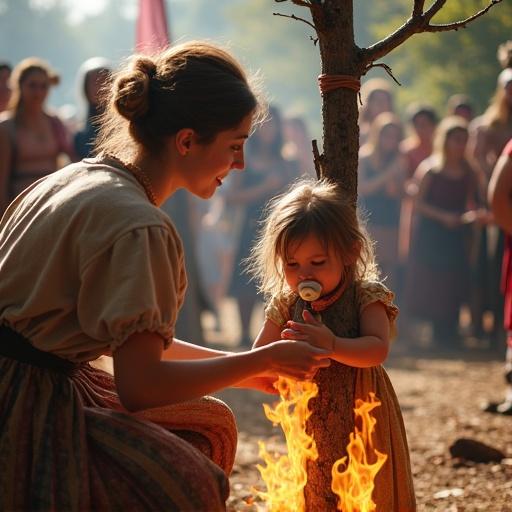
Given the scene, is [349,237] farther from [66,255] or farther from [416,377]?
[416,377]

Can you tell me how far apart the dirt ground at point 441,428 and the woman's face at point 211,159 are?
1.35 metres

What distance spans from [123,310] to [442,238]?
8.46 metres

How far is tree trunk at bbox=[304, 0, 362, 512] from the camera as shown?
3727mm

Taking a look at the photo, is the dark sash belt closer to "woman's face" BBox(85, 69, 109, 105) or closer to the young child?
the young child

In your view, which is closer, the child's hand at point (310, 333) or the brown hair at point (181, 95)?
the brown hair at point (181, 95)

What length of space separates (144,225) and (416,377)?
621cm

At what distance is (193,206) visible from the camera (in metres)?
9.82

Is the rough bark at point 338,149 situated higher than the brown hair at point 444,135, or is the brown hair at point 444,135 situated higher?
the brown hair at point 444,135

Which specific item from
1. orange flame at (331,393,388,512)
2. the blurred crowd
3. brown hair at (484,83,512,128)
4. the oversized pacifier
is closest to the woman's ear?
the oversized pacifier

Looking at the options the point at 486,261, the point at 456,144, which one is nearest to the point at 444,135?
the point at 456,144

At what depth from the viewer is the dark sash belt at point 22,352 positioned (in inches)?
124

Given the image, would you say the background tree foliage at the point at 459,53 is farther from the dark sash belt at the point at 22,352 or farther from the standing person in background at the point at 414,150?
the dark sash belt at the point at 22,352

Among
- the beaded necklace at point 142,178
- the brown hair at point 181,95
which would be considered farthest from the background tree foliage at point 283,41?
the beaded necklace at point 142,178

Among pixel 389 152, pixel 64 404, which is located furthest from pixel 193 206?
pixel 64 404
